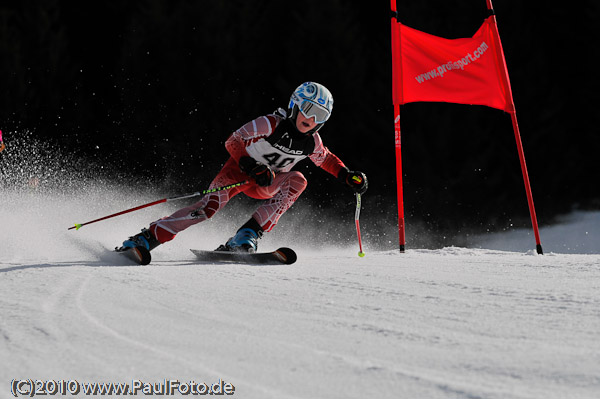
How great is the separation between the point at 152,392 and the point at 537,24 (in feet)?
49.8

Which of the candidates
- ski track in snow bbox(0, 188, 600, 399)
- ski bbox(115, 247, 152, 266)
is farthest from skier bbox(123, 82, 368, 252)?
ski track in snow bbox(0, 188, 600, 399)

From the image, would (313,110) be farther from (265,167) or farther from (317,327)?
(317,327)

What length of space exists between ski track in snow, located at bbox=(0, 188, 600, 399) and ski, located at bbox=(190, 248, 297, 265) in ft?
0.73

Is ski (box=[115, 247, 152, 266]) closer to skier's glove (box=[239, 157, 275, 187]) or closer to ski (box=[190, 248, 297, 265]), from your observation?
ski (box=[190, 248, 297, 265])

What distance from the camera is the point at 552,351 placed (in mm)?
2023

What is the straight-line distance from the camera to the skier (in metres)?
4.71

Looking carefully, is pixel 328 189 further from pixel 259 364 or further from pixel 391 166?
pixel 259 364

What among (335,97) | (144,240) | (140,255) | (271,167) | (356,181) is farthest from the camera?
(335,97)

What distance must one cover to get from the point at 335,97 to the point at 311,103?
1027 cm

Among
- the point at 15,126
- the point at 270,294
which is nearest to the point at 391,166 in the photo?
the point at 15,126

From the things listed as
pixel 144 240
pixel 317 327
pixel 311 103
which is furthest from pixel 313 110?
pixel 317 327

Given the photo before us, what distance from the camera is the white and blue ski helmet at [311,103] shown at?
186 inches

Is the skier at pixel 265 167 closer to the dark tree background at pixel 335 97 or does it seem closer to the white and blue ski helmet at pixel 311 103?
the white and blue ski helmet at pixel 311 103

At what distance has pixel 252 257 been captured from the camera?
14.7ft
